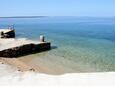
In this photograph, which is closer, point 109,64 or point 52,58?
point 109,64

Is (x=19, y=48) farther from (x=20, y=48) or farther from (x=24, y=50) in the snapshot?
(x=24, y=50)

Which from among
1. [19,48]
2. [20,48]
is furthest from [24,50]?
[19,48]

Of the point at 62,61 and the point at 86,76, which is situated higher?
the point at 86,76

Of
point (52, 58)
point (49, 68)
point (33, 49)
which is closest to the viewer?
point (49, 68)

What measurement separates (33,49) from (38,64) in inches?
213

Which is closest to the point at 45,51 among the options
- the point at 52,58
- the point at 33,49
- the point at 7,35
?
the point at 33,49

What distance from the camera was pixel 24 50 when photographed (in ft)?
75.6

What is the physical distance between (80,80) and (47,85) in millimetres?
756

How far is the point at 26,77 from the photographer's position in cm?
597

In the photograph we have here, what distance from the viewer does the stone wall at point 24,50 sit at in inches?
810

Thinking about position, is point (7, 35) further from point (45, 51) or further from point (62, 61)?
point (62, 61)

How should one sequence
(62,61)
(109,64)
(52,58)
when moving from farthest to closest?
1. (52,58)
2. (62,61)
3. (109,64)

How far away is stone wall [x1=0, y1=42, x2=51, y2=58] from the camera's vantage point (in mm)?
20586

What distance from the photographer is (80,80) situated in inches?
203
